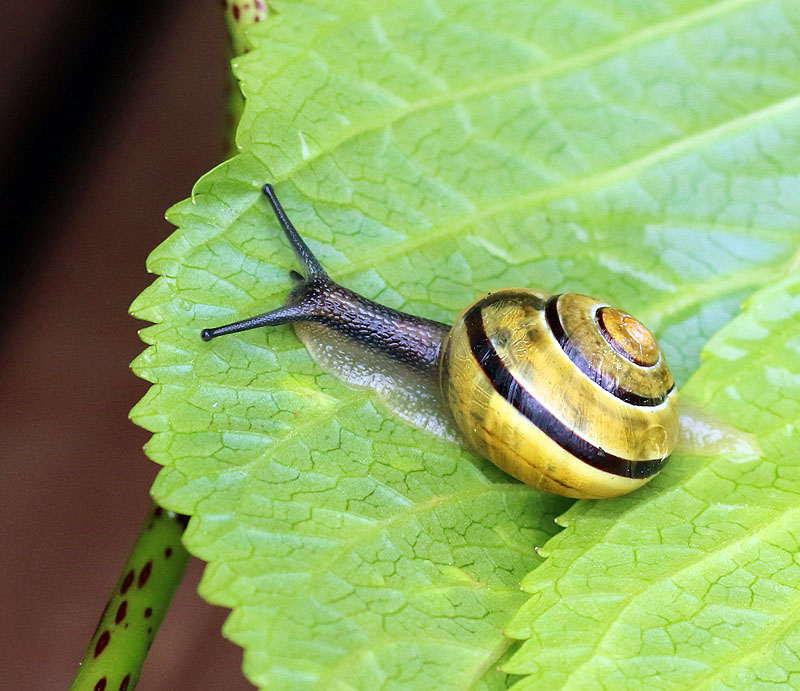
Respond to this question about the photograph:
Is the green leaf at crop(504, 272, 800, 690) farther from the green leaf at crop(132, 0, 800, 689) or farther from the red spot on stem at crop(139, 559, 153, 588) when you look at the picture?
the red spot on stem at crop(139, 559, 153, 588)

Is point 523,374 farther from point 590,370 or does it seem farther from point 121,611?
point 121,611

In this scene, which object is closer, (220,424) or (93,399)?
(220,424)

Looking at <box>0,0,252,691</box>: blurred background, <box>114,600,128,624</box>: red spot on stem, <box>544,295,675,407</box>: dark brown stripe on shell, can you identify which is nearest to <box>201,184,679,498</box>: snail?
<box>544,295,675,407</box>: dark brown stripe on shell

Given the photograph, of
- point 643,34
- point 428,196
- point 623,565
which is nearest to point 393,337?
point 428,196

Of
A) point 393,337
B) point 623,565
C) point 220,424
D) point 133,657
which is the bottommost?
point 623,565

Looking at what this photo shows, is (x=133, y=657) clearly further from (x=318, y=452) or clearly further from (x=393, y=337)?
(x=393, y=337)

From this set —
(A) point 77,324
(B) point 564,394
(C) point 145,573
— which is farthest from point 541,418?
(A) point 77,324
